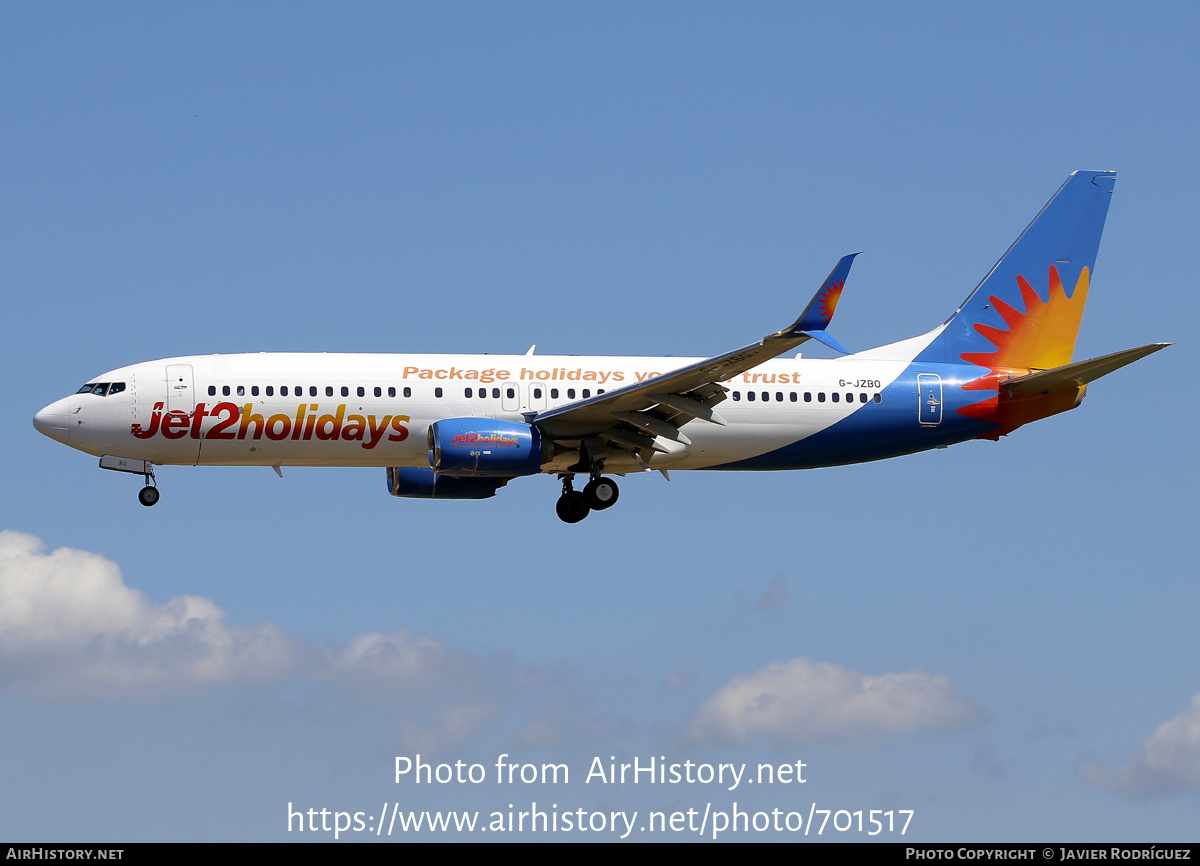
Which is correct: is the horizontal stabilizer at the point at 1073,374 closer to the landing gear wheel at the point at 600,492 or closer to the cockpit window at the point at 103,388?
the landing gear wheel at the point at 600,492

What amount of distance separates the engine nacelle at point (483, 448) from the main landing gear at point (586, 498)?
260cm

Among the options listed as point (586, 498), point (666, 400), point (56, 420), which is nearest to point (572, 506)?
point (586, 498)

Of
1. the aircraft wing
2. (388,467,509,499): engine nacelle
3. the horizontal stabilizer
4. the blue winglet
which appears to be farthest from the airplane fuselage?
the blue winglet

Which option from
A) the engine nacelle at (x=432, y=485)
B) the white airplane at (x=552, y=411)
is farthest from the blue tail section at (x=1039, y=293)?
the engine nacelle at (x=432, y=485)

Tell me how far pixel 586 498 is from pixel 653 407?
3.55 meters

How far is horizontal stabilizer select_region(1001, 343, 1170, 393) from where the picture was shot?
37.8 meters

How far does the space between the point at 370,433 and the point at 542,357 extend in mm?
5123

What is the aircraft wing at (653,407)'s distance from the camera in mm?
35406

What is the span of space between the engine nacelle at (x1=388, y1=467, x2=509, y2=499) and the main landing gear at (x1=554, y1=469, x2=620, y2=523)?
8.70 ft

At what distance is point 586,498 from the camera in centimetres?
4009

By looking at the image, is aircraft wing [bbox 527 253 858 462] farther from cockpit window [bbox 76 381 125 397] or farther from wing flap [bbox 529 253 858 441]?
cockpit window [bbox 76 381 125 397]

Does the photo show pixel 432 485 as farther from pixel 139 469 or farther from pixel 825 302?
pixel 825 302

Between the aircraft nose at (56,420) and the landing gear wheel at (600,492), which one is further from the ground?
the aircraft nose at (56,420)

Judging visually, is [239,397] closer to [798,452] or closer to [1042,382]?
[798,452]
